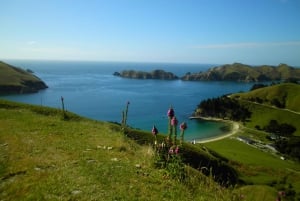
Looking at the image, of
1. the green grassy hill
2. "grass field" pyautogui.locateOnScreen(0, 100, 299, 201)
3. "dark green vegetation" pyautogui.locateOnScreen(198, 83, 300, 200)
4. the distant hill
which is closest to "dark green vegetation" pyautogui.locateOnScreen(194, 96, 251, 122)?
"dark green vegetation" pyautogui.locateOnScreen(198, 83, 300, 200)

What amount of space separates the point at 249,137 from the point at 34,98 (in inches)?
5088

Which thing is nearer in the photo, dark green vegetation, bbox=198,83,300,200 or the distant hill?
dark green vegetation, bbox=198,83,300,200

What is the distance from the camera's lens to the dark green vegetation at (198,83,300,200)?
181 ft

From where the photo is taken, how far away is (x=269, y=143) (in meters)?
108

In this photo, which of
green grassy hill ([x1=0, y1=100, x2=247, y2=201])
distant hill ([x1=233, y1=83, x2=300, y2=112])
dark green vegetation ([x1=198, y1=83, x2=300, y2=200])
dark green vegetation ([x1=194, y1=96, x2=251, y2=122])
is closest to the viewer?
green grassy hill ([x1=0, y1=100, x2=247, y2=201])

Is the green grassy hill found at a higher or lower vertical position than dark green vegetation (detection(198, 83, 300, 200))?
higher

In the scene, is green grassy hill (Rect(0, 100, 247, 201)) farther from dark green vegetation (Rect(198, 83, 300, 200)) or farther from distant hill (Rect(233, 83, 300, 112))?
distant hill (Rect(233, 83, 300, 112))

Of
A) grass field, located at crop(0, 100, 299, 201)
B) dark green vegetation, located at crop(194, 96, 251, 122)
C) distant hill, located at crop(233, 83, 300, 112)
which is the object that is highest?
grass field, located at crop(0, 100, 299, 201)

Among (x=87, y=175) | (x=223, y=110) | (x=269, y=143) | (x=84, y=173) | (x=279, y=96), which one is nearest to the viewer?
(x=87, y=175)

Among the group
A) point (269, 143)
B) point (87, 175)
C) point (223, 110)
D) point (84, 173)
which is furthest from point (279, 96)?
point (87, 175)

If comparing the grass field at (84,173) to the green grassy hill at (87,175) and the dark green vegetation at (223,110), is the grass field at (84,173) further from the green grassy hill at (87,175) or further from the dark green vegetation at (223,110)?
the dark green vegetation at (223,110)

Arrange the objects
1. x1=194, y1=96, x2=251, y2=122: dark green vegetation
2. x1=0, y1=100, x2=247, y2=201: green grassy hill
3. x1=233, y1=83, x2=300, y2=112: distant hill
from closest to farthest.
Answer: x1=0, y1=100, x2=247, y2=201: green grassy hill, x1=194, y1=96, x2=251, y2=122: dark green vegetation, x1=233, y1=83, x2=300, y2=112: distant hill

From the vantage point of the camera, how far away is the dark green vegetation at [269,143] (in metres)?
55.1

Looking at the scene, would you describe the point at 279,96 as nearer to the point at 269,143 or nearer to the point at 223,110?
the point at 223,110
